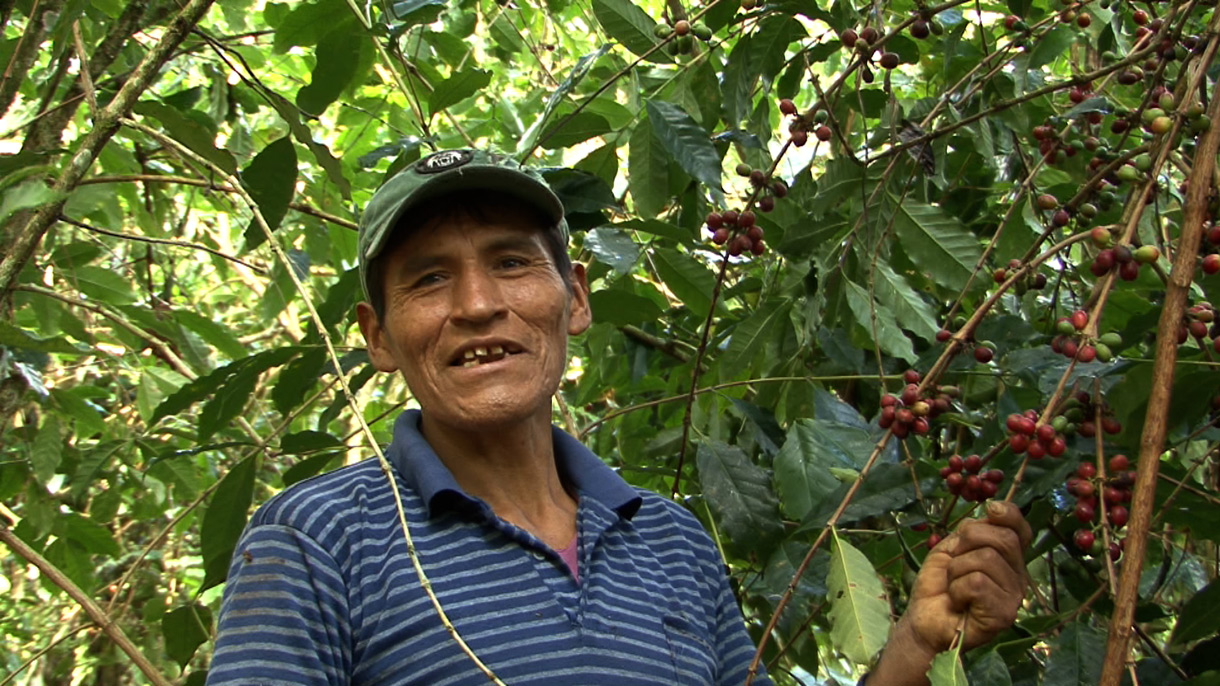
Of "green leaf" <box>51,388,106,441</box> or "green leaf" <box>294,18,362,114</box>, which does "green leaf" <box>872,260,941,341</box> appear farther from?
"green leaf" <box>51,388,106,441</box>

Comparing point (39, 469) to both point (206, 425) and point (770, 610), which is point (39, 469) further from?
point (770, 610)

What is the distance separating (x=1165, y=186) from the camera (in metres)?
2.01

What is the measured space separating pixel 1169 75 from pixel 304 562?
158cm

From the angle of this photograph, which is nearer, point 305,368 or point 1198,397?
point 1198,397

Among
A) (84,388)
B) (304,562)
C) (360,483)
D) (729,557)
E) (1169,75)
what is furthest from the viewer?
(84,388)

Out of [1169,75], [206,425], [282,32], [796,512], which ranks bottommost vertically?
[796,512]

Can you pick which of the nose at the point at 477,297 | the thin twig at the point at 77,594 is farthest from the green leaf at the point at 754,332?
the thin twig at the point at 77,594

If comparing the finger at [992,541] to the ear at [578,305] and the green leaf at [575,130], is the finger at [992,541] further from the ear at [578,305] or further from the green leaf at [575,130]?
the green leaf at [575,130]

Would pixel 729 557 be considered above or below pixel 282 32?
below

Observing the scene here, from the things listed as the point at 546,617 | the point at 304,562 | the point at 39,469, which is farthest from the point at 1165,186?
the point at 39,469

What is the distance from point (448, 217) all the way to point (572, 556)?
1.32 ft

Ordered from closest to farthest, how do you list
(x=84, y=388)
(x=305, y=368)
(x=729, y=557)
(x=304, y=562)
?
(x=304, y=562), (x=305, y=368), (x=729, y=557), (x=84, y=388)

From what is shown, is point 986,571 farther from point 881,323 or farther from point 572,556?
point 881,323

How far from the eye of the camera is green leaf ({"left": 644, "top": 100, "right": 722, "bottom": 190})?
1.70 m
